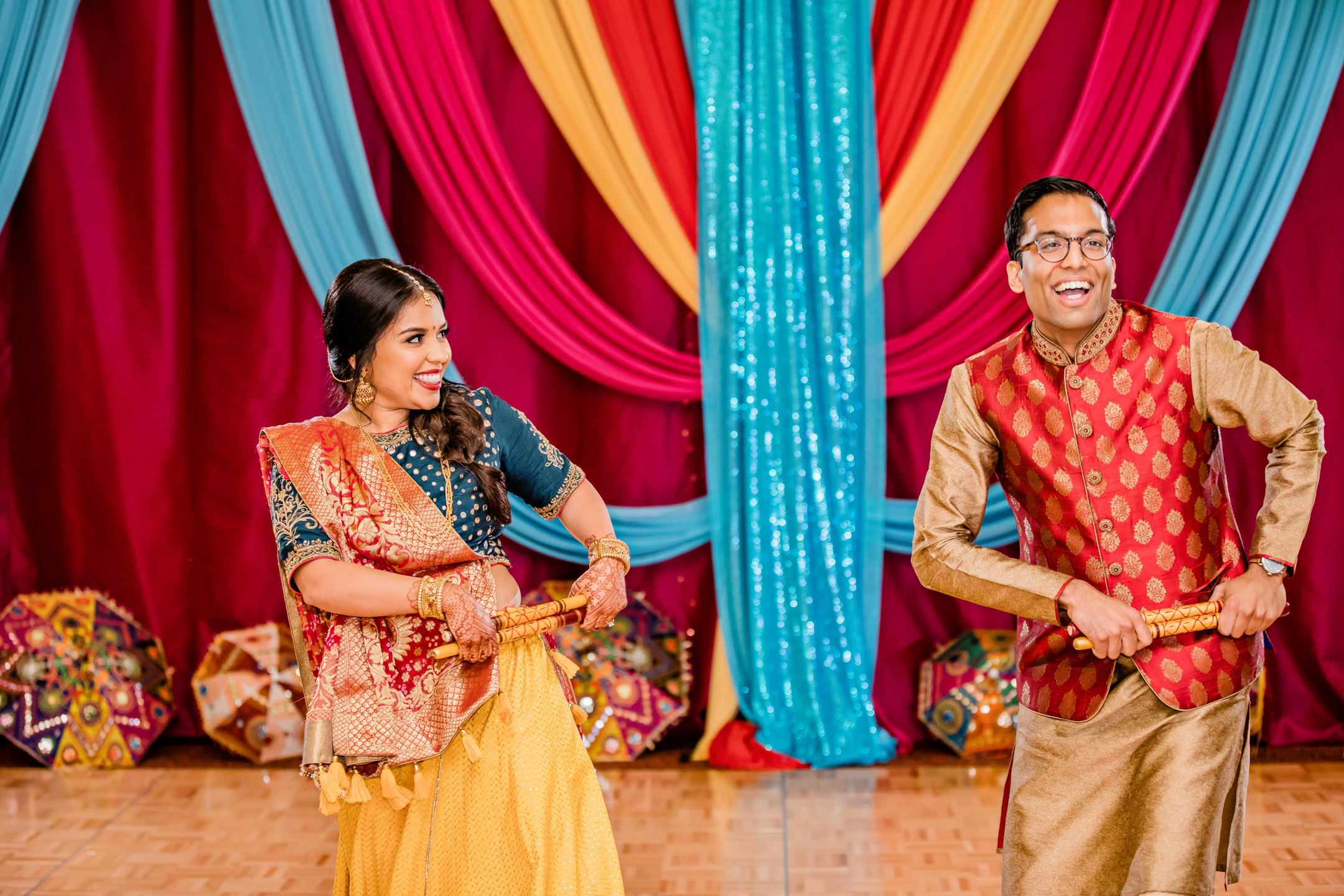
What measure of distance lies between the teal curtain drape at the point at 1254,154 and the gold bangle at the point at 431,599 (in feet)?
8.90

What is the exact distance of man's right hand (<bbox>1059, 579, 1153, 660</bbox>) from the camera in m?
2.04

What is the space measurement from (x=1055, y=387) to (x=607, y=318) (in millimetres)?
2120


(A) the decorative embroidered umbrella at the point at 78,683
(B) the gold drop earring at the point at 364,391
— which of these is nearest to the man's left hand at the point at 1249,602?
(B) the gold drop earring at the point at 364,391

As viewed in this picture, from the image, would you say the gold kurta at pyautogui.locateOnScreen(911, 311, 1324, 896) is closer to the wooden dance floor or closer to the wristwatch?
the wristwatch

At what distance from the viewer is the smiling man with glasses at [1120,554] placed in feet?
7.00

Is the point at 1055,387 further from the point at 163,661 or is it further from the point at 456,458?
the point at 163,661

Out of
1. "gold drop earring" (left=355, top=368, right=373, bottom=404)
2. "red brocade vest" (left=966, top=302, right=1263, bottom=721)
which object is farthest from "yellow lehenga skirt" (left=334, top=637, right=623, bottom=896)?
"red brocade vest" (left=966, top=302, right=1263, bottom=721)

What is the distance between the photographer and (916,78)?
4039mm

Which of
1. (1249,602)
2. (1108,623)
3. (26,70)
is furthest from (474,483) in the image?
(26,70)

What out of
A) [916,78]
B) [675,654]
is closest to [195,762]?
[675,654]

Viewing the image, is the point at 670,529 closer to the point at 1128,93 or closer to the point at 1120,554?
the point at 1128,93

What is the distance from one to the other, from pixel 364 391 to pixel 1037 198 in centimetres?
126

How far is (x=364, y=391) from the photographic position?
2.36 m

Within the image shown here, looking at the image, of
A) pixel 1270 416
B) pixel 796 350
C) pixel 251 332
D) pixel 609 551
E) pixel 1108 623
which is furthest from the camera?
pixel 251 332
